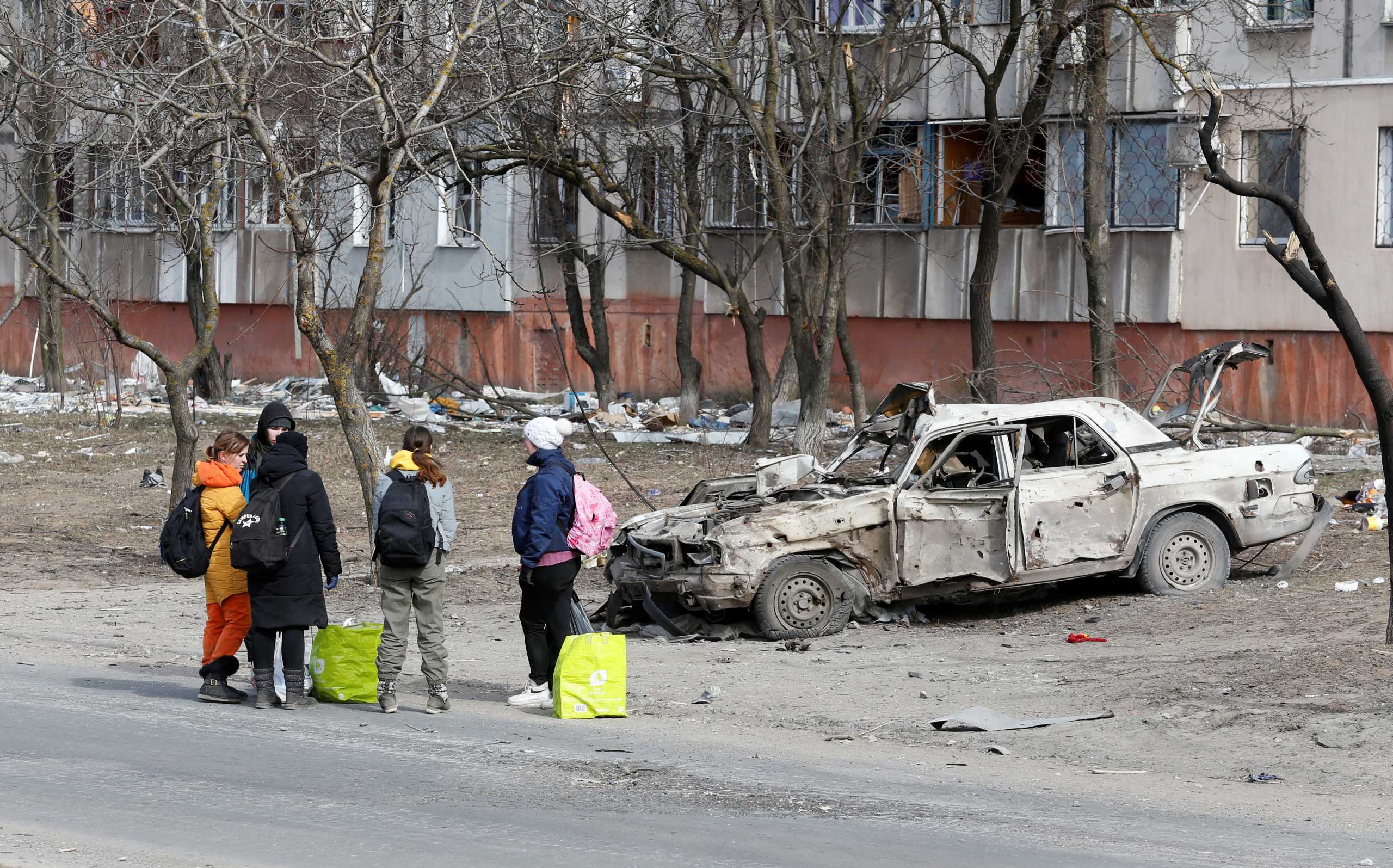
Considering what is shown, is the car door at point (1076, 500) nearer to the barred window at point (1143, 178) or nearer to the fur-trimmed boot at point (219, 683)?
the fur-trimmed boot at point (219, 683)

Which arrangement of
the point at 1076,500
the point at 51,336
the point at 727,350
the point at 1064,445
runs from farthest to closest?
the point at 51,336 → the point at 727,350 → the point at 1064,445 → the point at 1076,500

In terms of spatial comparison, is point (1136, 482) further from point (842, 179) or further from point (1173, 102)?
point (1173, 102)

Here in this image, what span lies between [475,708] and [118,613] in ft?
15.9

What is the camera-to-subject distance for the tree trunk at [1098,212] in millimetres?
19578

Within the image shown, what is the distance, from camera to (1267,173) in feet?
81.9

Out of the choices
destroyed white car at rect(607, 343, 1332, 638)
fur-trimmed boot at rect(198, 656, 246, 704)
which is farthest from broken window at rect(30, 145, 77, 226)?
fur-trimmed boot at rect(198, 656, 246, 704)

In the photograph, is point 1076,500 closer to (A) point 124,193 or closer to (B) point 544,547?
(B) point 544,547

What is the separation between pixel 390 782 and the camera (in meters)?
7.00

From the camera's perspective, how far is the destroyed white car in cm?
1129

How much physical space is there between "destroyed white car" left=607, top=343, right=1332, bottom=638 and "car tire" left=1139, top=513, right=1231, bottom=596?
0.01 metres

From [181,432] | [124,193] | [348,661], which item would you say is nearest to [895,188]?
[124,193]

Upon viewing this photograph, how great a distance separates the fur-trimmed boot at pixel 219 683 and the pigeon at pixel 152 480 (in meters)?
11.9

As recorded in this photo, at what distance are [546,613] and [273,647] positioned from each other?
5.02 feet

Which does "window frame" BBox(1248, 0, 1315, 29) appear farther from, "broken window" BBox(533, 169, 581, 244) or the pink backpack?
the pink backpack
